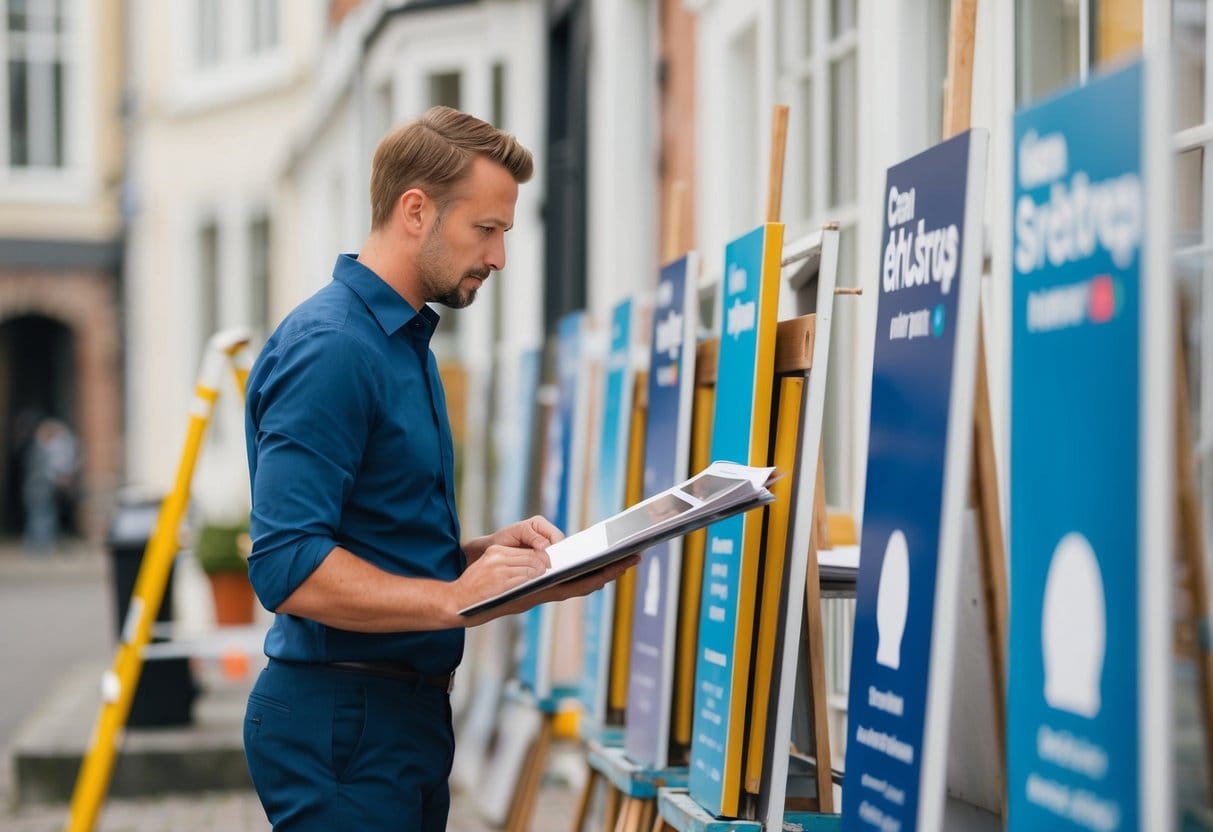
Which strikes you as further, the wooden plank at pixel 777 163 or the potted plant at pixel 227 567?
the potted plant at pixel 227 567

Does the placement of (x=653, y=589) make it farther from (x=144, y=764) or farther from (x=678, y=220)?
(x=144, y=764)

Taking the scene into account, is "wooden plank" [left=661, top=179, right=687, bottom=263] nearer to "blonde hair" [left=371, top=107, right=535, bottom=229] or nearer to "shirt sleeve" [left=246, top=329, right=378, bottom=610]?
"blonde hair" [left=371, top=107, right=535, bottom=229]

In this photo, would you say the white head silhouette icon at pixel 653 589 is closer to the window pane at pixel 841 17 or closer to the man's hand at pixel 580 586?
the man's hand at pixel 580 586

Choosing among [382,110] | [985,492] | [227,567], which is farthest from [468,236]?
[382,110]

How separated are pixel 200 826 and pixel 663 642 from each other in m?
3.73

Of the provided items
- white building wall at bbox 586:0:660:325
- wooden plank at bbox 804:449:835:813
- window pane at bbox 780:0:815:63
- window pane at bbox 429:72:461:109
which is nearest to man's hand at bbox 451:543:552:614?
wooden plank at bbox 804:449:835:813

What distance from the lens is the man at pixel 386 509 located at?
8.87 feet

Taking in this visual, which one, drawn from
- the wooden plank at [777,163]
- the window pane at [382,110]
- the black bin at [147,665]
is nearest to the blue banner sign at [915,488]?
the wooden plank at [777,163]

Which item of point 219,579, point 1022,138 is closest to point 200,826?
point 219,579

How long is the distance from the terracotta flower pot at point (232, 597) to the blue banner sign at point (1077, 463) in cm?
820

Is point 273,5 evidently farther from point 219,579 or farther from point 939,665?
A: point 939,665

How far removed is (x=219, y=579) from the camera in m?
10.1

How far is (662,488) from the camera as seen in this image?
4.05 m

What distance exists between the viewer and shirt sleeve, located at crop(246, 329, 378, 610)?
2627 mm
